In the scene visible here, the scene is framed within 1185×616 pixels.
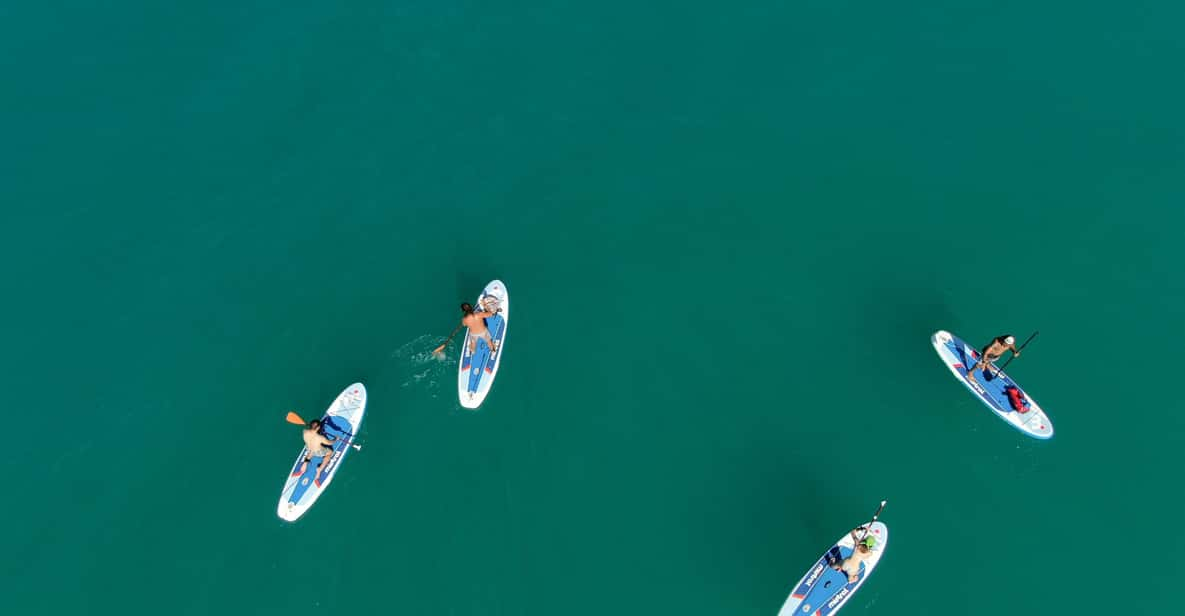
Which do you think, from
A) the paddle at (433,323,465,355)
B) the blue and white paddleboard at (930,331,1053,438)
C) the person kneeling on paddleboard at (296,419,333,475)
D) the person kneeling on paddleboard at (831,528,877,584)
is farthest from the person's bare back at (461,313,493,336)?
the blue and white paddleboard at (930,331,1053,438)

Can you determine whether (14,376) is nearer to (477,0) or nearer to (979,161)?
(477,0)

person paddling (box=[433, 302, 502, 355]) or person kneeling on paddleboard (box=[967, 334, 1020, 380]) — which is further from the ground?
person paddling (box=[433, 302, 502, 355])

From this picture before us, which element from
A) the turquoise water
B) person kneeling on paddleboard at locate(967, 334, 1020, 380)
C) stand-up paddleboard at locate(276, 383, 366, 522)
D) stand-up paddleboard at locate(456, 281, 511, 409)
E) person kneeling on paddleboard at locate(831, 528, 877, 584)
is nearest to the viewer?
person kneeling on paddleboard at locate(831, 528, 877, 584)

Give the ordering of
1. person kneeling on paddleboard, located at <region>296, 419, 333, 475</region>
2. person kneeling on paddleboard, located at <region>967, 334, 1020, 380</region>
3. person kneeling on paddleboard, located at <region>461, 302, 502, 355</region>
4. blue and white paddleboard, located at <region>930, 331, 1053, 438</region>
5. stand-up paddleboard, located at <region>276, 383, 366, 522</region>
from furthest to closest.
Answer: person kneeling on paddleboard, located at <region>461, 302, 502, 355</region>
blue and white paddleboard, located at <region>930, 331, 1053, 438</region>
stand-up paddleboard, located at <region>276, 383, 366, 522</region>
person kneeling on paddleboard, located at <region>967, 334, 1020, 380</region>
person kneeling on paddleboard, located at <region>296, 419, 333, 475</region>

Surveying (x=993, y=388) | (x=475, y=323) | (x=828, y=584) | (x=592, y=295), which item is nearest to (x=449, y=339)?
(x=475, y=323)

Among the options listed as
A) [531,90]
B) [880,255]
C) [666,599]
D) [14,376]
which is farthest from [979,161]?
[14,376]

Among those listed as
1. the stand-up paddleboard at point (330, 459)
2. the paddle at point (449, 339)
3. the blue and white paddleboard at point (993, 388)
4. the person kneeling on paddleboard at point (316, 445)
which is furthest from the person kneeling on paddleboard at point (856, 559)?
the person kneeling on paddleboard at point (316, 445)

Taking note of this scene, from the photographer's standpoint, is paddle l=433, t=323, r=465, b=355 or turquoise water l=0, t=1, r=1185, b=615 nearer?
turquoise water l=0, t=1, r=1185, b=615

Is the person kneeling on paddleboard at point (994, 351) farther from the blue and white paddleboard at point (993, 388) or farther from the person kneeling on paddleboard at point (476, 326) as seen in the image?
the person kneeling on paddleboard at point (476, 326)

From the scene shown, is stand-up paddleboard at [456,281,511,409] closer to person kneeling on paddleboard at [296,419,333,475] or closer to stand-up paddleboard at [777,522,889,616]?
person kneeling on paddleboard at [296,419,333,475]
